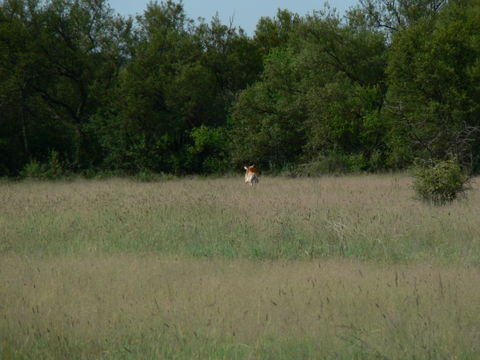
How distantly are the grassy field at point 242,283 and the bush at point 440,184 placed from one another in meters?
0.62

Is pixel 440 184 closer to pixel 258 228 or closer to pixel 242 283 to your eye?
pixel 258 228

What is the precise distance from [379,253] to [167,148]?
→ 2254 cm

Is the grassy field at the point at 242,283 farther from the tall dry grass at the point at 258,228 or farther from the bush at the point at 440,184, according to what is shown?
the bush at the point at 440,184

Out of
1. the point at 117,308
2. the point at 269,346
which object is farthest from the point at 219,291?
the point at 269,346

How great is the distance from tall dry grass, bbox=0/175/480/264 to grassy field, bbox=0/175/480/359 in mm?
38

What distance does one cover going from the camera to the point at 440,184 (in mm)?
11820

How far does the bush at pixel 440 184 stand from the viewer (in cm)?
1188

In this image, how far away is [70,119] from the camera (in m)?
Result: 28.9

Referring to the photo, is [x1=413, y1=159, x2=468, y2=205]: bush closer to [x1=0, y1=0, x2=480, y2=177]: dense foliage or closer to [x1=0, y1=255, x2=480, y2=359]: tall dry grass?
[x1=0, y1=255, x2=480, y2=359]: tall dry grass

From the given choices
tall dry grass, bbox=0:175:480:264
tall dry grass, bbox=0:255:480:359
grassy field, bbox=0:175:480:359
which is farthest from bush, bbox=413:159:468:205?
tall dry grass, bbox=0:255:480:359

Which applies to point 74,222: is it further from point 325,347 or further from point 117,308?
point 325,347

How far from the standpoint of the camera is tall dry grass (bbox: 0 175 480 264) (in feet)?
25.1

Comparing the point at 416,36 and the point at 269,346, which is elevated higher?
the point at 416,36

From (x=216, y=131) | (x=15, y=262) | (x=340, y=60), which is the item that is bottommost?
(x=15, y=262)
